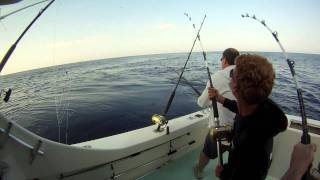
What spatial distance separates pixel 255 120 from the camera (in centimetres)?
123

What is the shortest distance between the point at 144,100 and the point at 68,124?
10.1ft

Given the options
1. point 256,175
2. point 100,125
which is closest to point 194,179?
point 256,175

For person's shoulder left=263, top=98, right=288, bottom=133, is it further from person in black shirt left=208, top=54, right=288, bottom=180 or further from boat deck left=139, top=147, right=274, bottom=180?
boat deck left=139, top=147, right=274, bottom=180

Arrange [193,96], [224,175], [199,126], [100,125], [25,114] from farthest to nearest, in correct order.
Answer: [193,96] → [25,114] → [100,125] → [199,126] → [224,175]

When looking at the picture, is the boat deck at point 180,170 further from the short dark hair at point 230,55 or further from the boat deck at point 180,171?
the short dark hair at point 230,55

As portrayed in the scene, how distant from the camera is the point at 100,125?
646 cm

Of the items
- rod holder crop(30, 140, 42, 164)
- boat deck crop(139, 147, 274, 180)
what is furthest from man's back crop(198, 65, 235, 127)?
rod holder crop(30, 140, 42, 164)

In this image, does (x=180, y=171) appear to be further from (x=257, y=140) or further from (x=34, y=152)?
(x=257, y=140)

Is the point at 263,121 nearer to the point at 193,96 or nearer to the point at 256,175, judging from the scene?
the point at 256,175

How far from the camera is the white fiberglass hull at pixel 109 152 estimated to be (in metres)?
1.63

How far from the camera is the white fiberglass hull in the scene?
1628 millimetres

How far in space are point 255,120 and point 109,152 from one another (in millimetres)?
1615

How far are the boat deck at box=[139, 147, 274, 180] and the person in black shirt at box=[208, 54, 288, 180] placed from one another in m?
2.01

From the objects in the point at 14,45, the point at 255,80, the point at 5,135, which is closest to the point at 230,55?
the point at 255,80
